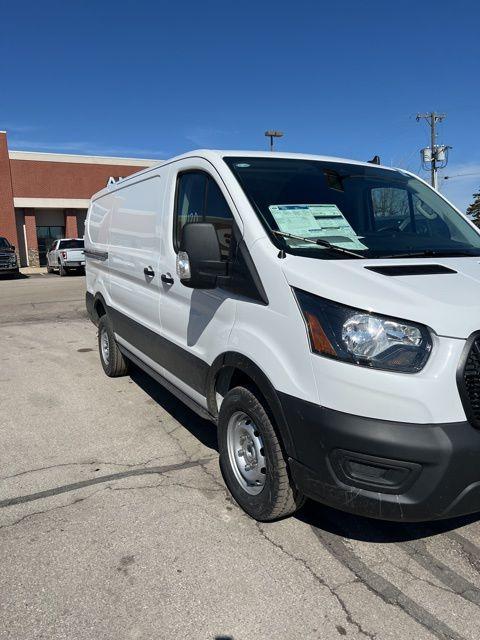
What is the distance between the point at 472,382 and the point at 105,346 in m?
4.90

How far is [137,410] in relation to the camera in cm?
520

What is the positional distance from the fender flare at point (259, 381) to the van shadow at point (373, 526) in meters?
0.74

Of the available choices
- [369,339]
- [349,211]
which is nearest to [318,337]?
[369,339]

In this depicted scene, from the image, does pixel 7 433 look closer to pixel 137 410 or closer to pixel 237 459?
pixel 137 410

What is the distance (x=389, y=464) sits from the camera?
233 cm

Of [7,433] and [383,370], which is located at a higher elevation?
[383,370]

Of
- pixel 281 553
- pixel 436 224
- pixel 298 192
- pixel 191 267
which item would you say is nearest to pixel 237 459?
pixel 281 553

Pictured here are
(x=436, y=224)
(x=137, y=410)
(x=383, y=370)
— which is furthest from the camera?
(x=137, y=410)

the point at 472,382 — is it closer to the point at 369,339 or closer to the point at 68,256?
the point at 369,339

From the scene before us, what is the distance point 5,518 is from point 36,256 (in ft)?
110

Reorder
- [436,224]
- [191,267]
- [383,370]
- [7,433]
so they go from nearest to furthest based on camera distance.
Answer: [383,370] → [191,267] → [436,224] → [7,433]

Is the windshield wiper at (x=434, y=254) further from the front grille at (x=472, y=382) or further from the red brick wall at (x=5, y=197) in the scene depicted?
the red brick wall at (x=5, y=197)

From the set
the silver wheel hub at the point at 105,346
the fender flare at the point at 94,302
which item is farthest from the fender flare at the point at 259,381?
the fender flare at the point at 94,302

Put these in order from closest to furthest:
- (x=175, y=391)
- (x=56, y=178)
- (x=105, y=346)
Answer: (x=175, y=391) → (x=105, y=346) → (x=56, y=178)
